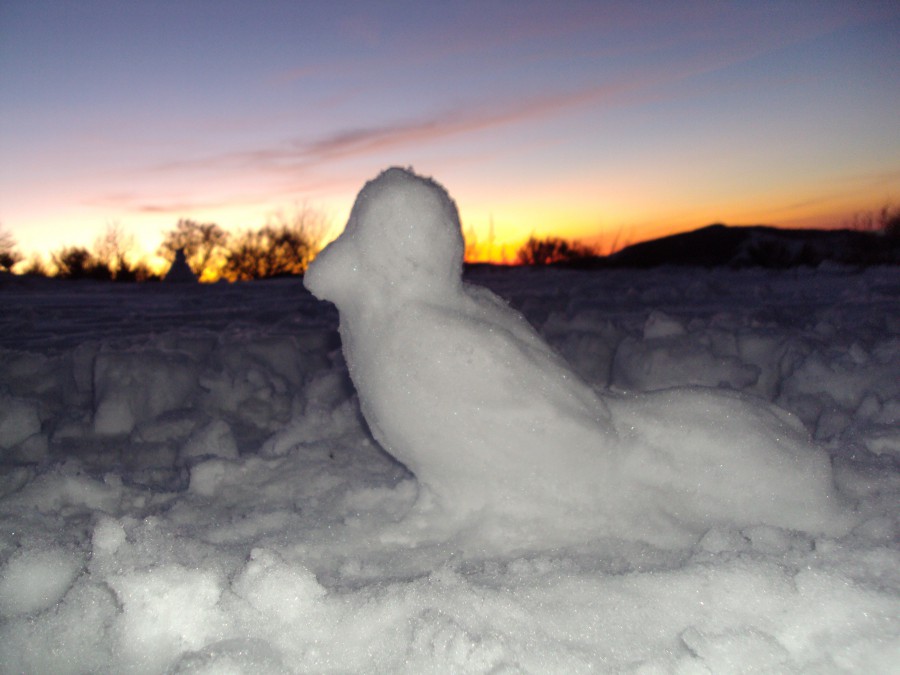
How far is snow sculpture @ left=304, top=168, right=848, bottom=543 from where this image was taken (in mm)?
1681

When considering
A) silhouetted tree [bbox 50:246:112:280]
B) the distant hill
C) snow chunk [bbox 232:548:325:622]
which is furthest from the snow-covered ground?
silhouetted tree [bbox 50:246:112:280]

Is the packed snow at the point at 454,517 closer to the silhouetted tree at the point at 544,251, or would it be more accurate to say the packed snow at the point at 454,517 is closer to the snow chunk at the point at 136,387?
the snow chunk at the point at 136,387

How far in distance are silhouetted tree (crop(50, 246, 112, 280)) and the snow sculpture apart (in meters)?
24.0

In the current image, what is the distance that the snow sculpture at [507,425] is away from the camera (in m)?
1.68

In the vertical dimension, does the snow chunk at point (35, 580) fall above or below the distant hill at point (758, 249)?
below

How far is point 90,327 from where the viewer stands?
5.36m

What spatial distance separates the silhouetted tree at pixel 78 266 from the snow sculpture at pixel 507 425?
78.8 ft

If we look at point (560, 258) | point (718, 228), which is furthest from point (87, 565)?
point (560, 258)

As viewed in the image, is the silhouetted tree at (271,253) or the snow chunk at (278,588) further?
the silhouetted tree at (271,253)

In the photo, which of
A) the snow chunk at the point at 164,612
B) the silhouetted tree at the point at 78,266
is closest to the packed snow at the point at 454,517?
the snow chunk at the point at 164,612

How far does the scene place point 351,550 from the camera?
5.68ft

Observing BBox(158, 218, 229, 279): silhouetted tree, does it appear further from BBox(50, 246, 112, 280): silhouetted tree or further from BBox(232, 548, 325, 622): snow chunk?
BBox(232, 548, 325, 622): snow chunk

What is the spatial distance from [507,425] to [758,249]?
1380cm

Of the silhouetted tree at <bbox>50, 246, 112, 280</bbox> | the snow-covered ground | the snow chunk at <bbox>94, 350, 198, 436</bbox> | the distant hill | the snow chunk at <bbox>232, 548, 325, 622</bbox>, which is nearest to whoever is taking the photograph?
the snow-covered ground
